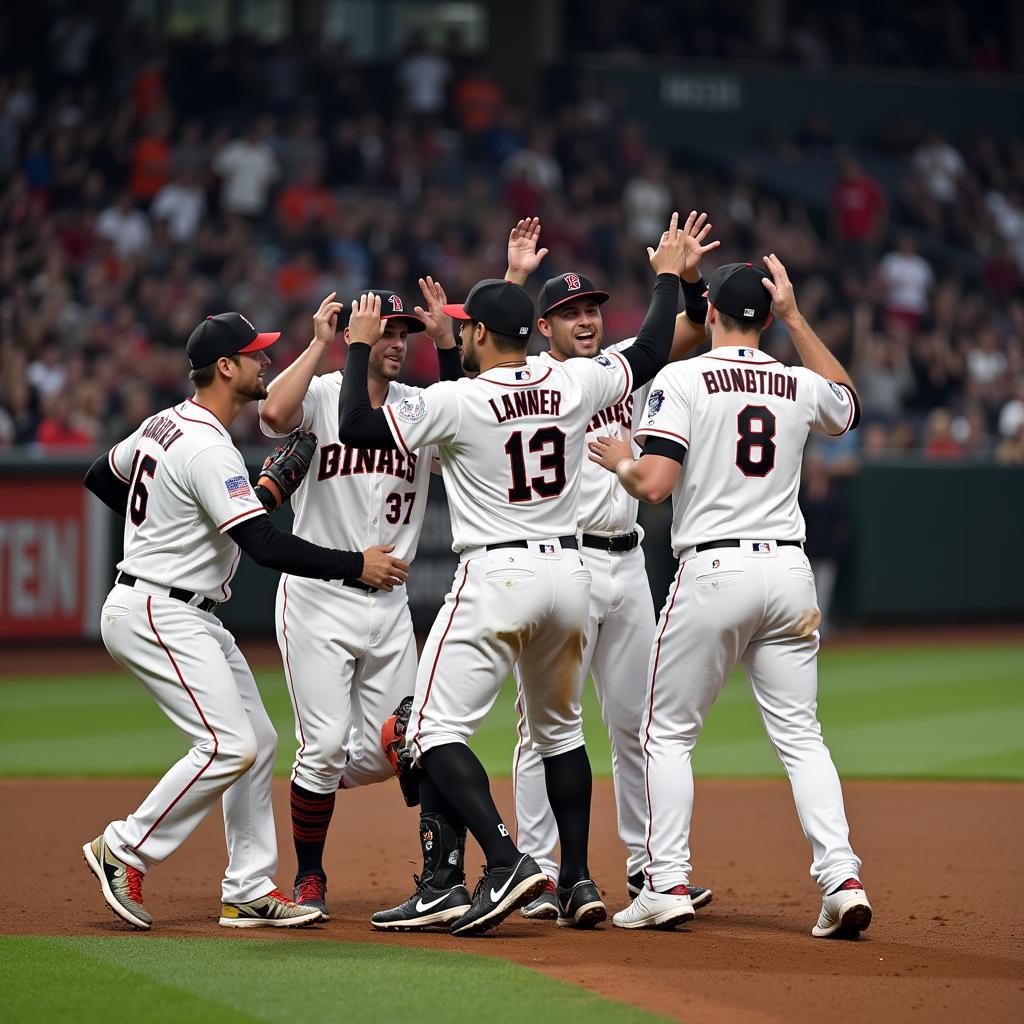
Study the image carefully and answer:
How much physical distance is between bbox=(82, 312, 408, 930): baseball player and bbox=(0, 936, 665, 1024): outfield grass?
37 cm

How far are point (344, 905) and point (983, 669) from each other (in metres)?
9.64

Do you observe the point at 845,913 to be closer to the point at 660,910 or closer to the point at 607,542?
the point at 660,910

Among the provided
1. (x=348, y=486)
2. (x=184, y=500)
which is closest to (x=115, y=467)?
(x=184, y=500)

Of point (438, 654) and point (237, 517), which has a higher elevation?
point (237, 517)

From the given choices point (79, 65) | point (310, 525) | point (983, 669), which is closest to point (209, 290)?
point (79, 65)

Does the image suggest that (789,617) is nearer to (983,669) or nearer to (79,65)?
(983,669)

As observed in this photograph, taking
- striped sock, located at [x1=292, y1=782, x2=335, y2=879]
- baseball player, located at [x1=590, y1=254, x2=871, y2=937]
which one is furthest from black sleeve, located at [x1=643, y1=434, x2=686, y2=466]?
striped sock, located at [x1=292, y1=782, x2=335, y2=879]

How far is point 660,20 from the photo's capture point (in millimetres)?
25422

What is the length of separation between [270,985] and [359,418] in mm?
1880

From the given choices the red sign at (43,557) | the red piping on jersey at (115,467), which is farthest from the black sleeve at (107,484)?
the red sign at (43,557)

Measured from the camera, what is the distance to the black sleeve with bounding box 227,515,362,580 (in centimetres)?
554

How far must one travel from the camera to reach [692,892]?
6055 mm

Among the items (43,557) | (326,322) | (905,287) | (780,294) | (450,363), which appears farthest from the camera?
(905,287)

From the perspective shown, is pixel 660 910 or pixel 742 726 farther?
pixel 742 726
